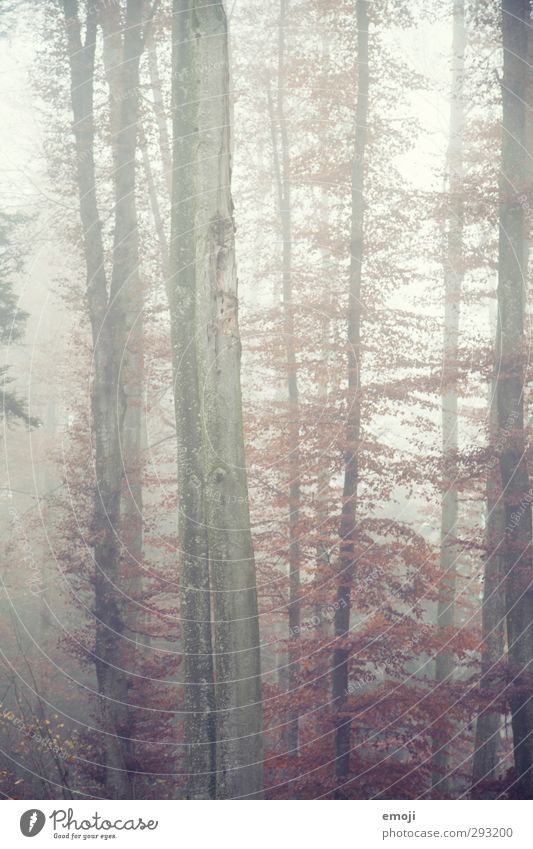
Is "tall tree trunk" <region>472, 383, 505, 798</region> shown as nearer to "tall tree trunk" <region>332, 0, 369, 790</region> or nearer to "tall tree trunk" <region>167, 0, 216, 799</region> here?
"tall tree trunk" <region>332, 0, 369, 790</region>

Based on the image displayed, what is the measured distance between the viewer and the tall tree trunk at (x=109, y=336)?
9.63 meters

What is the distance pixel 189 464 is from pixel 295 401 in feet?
12.1

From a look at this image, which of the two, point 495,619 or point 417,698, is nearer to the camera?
point 417,698

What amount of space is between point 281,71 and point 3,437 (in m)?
14.5

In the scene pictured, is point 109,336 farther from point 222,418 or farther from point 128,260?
point 222,418

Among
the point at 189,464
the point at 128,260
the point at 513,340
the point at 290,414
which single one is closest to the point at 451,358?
the point at 513,340

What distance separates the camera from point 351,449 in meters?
8.46

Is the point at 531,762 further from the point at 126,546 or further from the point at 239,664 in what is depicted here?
the point at 126,546

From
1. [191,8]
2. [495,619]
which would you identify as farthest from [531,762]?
[191,8]

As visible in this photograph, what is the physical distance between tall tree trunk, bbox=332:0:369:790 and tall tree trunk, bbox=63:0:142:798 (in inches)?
137

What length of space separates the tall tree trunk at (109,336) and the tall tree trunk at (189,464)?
3625 millimetres

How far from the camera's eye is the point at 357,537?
8.35 metres
